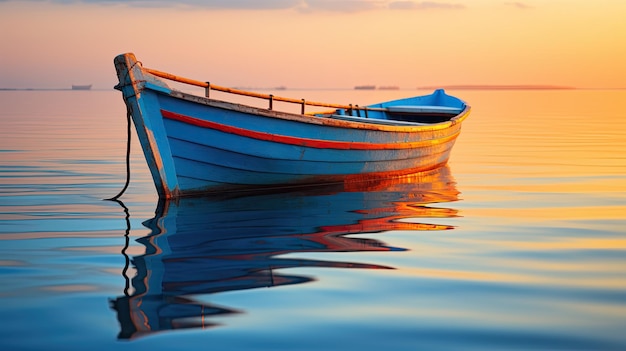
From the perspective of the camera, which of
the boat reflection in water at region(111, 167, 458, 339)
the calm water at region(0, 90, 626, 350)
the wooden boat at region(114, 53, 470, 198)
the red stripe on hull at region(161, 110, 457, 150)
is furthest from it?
the red stripe on hull at region(161, 110, 457, 150)

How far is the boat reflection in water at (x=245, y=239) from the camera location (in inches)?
229

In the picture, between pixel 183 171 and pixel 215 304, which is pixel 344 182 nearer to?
pixel 183 171

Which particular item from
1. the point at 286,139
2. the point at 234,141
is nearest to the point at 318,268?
the point at 234,141

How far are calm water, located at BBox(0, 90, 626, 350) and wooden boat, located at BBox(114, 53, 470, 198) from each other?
414mm

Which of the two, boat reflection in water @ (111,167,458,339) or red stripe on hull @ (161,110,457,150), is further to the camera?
red stripe on hull @ (161,110,457,150)

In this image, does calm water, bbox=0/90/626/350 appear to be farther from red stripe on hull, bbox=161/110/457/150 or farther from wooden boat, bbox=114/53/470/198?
red stripe on hull, bbox=161/110/457/150

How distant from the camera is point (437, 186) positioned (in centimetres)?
1429

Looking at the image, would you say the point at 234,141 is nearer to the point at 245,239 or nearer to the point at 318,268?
the point at 245,239

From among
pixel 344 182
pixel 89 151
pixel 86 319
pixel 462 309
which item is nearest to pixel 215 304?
pixel 86 319

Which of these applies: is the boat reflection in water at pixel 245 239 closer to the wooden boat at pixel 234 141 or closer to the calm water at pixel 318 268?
the calm water at pixel 318 268

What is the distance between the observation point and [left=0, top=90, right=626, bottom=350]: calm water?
17.0ft

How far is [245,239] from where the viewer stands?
28.3 feet

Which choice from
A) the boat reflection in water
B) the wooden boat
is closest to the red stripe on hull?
the wooden boat

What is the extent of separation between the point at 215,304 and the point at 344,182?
8332mm
